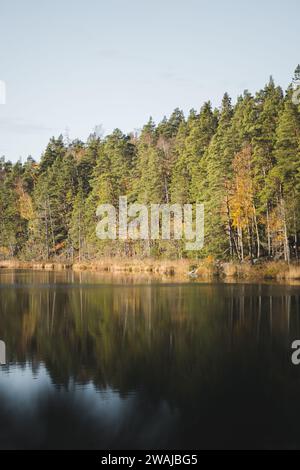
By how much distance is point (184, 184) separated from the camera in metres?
59.8

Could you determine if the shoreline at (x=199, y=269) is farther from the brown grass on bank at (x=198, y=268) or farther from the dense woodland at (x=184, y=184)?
the dense woodland at (x=184, y=184)

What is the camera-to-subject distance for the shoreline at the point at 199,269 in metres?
42.4

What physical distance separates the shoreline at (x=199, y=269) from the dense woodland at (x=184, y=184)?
5.31 feet

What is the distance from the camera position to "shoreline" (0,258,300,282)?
42438mm

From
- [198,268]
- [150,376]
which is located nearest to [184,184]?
[198,268]

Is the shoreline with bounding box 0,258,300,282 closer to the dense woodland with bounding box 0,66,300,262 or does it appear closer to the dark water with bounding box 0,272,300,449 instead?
the dense woodland with bounding box 0,66,300,262

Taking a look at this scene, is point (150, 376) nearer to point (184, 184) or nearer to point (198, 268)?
point (198, 268)

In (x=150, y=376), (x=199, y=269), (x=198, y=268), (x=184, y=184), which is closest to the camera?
(x=150, y=376)

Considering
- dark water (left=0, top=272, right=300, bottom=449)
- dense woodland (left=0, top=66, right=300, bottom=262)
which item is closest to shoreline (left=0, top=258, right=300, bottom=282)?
dense woodland (left=0, top=66, right=300, bottom=262)

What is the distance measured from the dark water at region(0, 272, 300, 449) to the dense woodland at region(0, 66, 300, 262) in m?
21.1

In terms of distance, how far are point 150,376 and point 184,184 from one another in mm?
46704

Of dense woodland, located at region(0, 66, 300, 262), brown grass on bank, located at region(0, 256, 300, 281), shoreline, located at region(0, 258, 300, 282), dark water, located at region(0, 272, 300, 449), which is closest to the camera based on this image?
dark water, located at region(0, 272, 300, 449)

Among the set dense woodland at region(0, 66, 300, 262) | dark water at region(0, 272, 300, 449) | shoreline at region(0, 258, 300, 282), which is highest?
dense woodland at region(0, 66, 300, 262)

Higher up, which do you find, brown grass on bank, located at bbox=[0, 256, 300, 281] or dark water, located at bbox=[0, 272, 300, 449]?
brown grass on bank, located at bbox=[0, 256, 300, 281]
